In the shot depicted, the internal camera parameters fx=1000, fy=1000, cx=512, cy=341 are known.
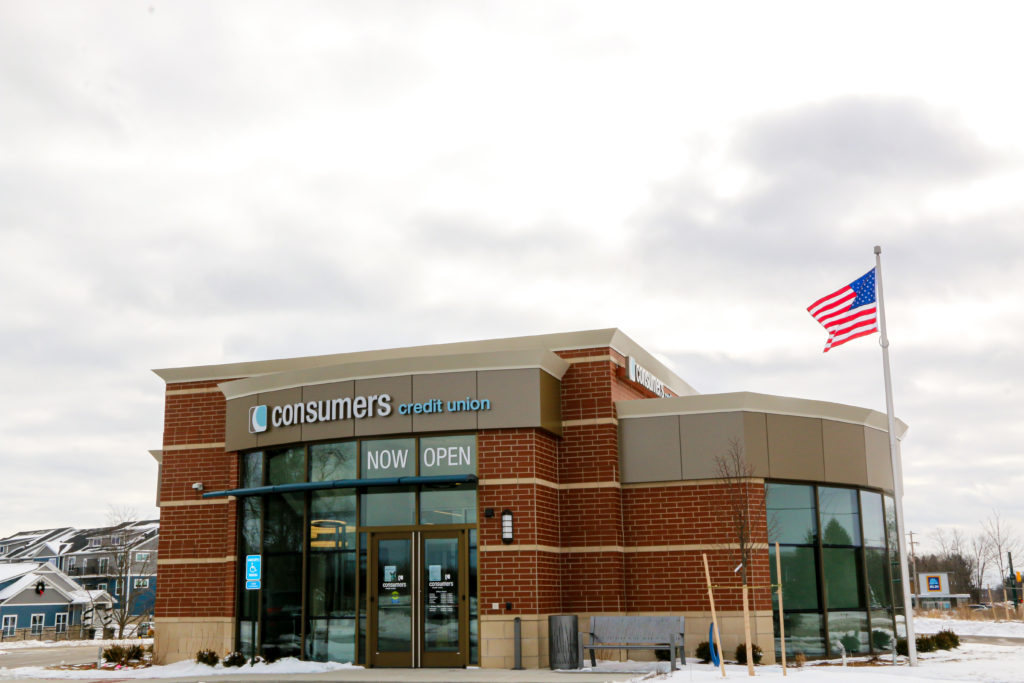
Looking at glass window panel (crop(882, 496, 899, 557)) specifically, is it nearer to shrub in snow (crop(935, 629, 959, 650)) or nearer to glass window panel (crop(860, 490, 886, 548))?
glass window panel (crop(860, 490, 886, 548))

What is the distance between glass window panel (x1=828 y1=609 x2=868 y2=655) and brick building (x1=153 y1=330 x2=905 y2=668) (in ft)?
0.18

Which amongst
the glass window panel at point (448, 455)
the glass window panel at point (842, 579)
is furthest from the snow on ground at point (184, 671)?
the glass window panel at point (842, 579)

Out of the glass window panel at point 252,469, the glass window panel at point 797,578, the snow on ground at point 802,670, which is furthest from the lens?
the glass window panel at point 252,469

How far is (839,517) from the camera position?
21.8 metres

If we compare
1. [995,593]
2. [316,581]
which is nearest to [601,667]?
[316,581]

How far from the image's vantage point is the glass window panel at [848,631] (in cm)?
2089

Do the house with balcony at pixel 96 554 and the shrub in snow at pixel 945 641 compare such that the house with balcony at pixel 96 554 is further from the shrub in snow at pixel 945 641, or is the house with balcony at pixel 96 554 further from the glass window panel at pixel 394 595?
the shrub in snow at pixel 945 641

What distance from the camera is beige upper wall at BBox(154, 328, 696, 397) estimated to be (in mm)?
20000

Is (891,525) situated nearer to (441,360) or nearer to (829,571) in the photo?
(829,571)

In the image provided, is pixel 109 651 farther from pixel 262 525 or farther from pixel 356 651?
pixel 356 651

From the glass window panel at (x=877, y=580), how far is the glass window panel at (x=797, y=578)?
1598mm

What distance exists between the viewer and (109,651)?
76.1 feet

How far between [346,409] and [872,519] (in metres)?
12.0

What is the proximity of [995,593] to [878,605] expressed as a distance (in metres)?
88.2
